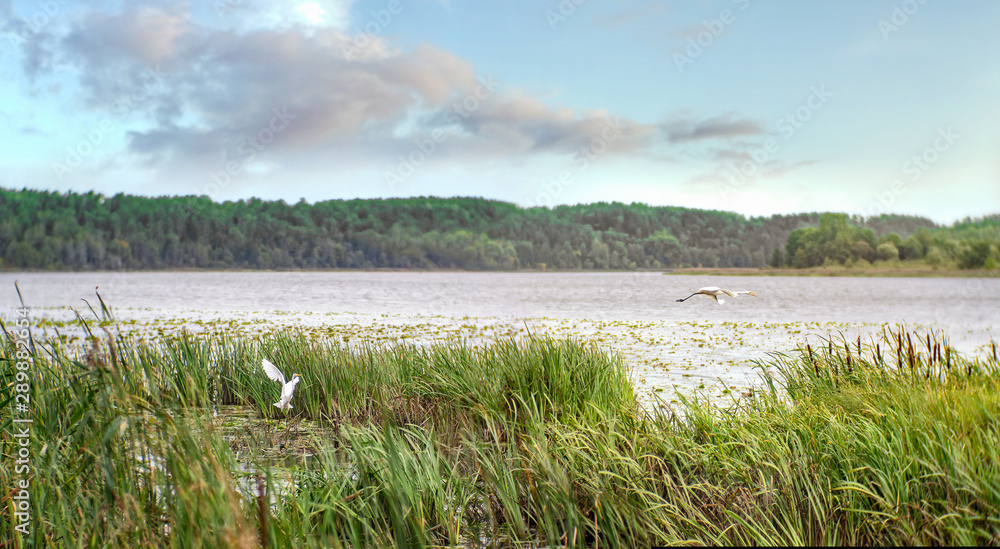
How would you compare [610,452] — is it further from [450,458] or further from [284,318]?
[284,318]

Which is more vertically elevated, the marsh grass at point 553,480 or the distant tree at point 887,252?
the distant tree at point 887,252

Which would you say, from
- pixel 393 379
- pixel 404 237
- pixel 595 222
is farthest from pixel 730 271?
pixel 393 379

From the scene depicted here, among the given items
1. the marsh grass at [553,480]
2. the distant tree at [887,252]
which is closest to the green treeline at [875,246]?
the distant tree at [887,252]

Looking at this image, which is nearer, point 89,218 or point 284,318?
point 284,318

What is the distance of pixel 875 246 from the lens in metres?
89.2

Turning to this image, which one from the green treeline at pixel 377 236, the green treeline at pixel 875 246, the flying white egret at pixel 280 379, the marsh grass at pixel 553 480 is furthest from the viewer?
the green treeline at pixel 377 236

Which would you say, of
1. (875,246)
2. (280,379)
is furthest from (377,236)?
(280,379)

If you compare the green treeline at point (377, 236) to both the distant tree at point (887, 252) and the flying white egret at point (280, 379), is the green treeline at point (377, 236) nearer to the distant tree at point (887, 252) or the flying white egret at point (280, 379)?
the distant tree at point (887, 252)

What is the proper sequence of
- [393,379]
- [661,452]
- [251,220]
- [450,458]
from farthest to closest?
1. [251,220]
2. [393,379]
3. [450,458]
4. [661,452]

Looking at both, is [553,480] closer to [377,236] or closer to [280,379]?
[280,379]

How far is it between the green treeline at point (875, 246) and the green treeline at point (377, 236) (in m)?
0.32

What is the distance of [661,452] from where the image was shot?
407 cm

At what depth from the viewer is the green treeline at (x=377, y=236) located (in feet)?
333

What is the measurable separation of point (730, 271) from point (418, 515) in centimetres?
10569
